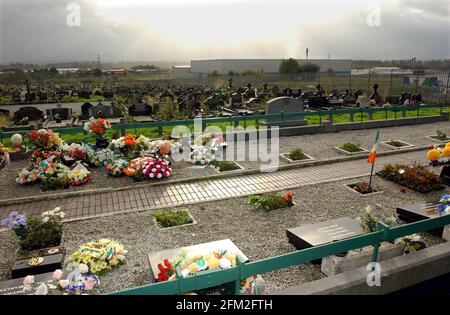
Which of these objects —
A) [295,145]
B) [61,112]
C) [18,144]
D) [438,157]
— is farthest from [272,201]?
[61,112]

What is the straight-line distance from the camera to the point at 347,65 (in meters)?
91.9

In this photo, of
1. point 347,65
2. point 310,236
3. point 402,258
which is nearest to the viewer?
point 402,258

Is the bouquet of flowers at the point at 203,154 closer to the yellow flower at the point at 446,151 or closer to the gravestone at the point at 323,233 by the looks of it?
the gravestone at the point at 323,233

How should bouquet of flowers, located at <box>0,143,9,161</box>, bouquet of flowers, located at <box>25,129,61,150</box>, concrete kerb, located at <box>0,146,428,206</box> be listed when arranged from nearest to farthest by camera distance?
1. concrete kerb, located at <box>0,146,428,206</box>
2. bouquet of flowers, located at <box>25,129,61,150</box>
3. bouquet of flowers, located at <box>0,143,9,161</box>

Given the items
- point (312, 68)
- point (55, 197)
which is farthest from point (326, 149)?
point (312, 68)

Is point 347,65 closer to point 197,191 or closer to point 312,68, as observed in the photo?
point 312,68

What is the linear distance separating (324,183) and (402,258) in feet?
15.8

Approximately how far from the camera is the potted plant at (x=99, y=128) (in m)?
12.7

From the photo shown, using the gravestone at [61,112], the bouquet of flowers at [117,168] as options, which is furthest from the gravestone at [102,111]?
the bouquet of flowers at [117,168]

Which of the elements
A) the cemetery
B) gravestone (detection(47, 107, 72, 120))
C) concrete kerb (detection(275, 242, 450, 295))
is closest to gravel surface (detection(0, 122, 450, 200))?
the cemetery

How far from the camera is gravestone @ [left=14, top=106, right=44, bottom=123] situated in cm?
2040

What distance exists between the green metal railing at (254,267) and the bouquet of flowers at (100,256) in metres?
2.52

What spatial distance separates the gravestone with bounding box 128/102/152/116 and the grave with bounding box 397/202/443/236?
16779mm

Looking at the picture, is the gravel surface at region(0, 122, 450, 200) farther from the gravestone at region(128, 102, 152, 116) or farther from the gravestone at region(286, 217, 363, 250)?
the gravestone at region(128, 102, 152, 116)
